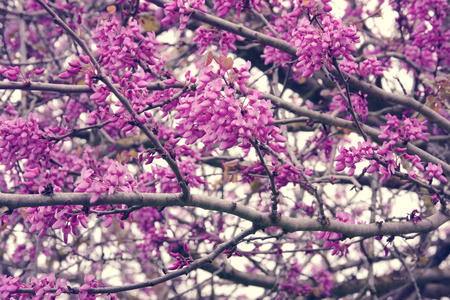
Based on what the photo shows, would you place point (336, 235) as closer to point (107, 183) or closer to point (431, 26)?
point (107, 183)

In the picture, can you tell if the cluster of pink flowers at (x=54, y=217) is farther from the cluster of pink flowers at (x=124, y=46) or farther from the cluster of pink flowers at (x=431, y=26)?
the cluster of pink flowers at (x=431, y=26)

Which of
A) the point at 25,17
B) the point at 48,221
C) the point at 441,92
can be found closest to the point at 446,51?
the point at 441,92

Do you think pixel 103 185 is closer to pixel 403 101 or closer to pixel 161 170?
pixel 161 170

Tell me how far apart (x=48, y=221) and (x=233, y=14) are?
398 cm

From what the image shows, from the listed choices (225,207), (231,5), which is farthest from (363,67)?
(225,207)

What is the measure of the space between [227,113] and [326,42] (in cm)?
86

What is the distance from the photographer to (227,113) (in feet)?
6.11

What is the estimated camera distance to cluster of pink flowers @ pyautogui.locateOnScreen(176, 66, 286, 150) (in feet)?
6.07

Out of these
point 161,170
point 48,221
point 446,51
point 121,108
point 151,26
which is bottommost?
point 48,221

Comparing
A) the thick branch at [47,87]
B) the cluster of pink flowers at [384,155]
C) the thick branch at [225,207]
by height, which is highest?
the thick branch at [47,87]

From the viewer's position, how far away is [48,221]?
221 centimetres

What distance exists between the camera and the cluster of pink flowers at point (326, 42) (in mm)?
2283

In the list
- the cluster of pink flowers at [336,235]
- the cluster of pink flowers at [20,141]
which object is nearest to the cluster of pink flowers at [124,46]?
the cluster of pink flowers at [20,141]

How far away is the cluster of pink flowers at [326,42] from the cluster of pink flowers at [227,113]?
23.1 inches
